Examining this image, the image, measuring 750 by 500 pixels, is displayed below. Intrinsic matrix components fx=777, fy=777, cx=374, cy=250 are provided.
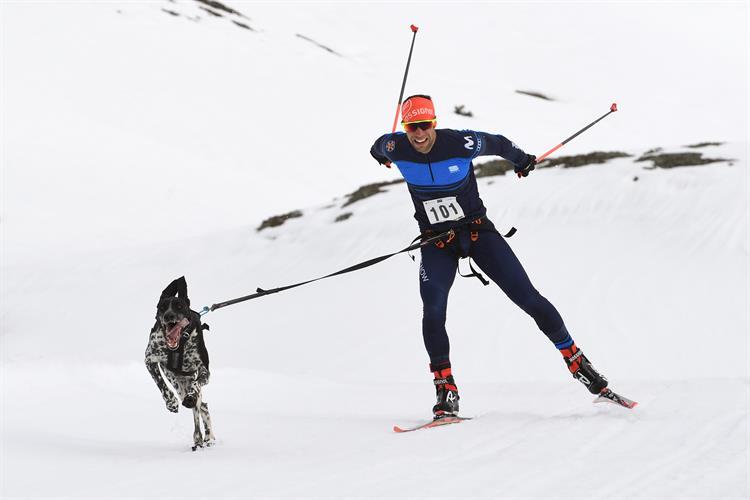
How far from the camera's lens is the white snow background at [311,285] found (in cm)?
469

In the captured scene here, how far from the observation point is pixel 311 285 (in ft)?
44.9

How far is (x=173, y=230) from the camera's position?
64.4 feet

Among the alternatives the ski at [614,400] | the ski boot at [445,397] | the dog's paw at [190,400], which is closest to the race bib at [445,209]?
the ski boot at [445,397]

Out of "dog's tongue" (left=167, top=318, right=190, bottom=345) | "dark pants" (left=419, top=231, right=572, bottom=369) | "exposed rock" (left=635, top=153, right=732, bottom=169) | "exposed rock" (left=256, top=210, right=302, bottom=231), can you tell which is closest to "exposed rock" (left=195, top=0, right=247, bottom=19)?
"exposed rock" (left=256, top=210, right=302, bottom=231)

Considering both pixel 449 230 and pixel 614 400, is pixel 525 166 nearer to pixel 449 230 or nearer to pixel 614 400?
pixel 449 230

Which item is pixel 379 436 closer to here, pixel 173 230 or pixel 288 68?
pixel 173 230

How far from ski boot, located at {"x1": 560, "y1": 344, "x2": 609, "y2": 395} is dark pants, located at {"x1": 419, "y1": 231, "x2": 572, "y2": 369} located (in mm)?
99

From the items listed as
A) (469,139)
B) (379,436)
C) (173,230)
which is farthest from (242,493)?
(173,230)

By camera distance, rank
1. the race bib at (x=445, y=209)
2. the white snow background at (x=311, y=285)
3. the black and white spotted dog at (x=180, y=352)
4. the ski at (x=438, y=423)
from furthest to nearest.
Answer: the race bib at (x=445, y=209)
the ski at (x=438, y=423)
the black and white spotted dog at (x=180, y=352)
the white snow background at (x=311, y=285)

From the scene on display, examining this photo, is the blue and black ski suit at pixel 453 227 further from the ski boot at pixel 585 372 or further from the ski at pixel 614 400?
the ski at pixel 614 400

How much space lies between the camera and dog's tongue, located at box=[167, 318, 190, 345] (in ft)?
18.6

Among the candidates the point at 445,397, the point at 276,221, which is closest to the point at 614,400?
the point at 445,397

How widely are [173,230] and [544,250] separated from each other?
1036 cm

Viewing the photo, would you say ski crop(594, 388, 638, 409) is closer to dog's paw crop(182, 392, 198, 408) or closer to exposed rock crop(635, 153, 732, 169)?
dog's paw crop(182, 392, 198, 408)
